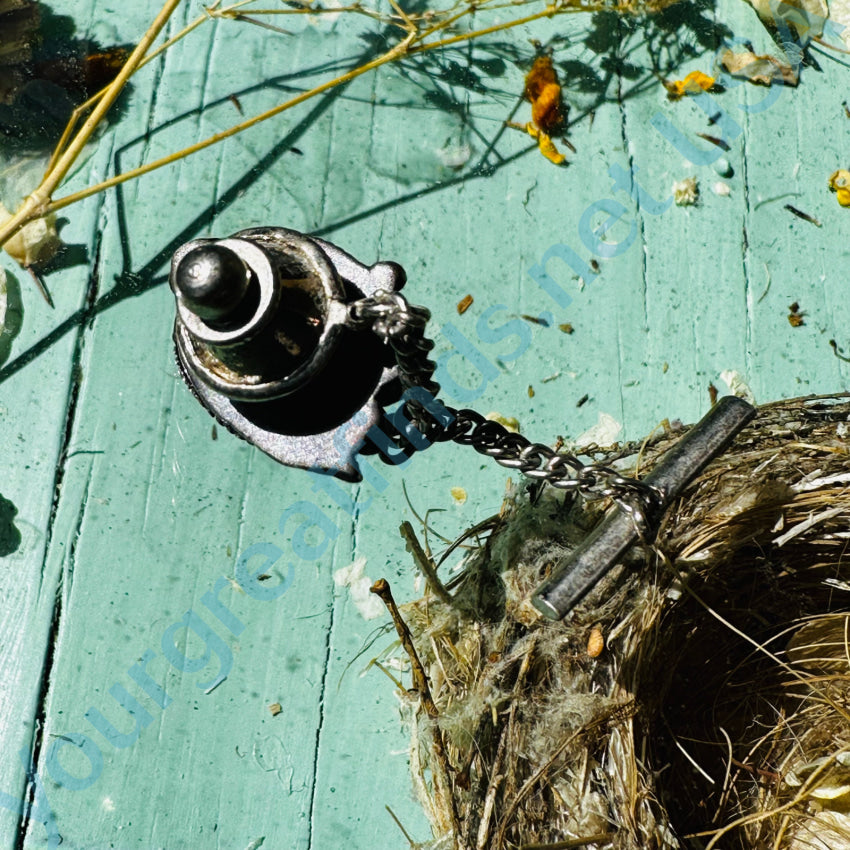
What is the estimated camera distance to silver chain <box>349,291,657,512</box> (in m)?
0.67

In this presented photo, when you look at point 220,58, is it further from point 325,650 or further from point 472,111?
point 325,650

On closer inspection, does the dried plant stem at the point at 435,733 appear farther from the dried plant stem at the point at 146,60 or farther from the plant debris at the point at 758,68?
the plant debris at the point at 758,68

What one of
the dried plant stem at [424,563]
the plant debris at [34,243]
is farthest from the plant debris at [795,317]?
the plant debris at [34,243]

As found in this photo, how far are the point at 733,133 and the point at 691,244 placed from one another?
16 cm

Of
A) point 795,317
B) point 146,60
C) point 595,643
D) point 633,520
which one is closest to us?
point 633,520

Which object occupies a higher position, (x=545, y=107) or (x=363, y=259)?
(x=545, y=107)

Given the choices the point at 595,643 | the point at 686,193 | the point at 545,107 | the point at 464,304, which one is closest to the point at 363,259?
the point at 464,304

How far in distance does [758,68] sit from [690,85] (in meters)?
0.09

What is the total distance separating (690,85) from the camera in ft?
3.93

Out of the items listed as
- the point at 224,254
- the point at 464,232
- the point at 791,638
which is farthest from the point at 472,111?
the point at 791,638

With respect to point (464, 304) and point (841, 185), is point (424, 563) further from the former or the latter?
point (841, 185)

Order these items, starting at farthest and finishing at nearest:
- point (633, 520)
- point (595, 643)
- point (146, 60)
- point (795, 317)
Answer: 1. point (795, 317)
2. point (146, 60)
3. point (595, 643)
4. point (633, 520)

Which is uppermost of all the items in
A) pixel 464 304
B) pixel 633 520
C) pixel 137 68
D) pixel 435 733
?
pixel 137 68

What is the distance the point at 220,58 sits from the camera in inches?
46.2
